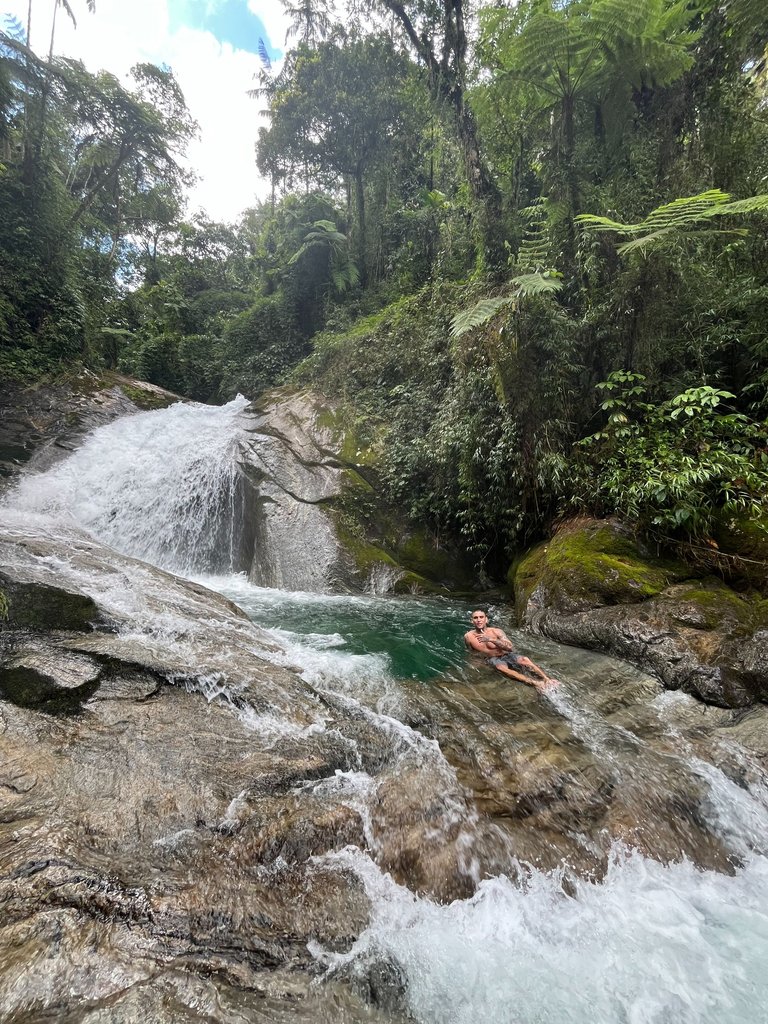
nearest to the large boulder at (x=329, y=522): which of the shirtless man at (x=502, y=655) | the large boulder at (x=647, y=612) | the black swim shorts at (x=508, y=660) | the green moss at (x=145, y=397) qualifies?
the large boulder at (x=647, y=612)

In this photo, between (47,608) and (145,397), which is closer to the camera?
(47,608)

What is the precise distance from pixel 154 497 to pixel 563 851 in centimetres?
1069

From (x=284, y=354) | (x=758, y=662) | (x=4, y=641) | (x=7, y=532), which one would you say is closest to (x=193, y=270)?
(x=284, y=354)

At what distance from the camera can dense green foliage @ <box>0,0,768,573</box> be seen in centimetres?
736

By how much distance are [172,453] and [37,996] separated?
467 inches

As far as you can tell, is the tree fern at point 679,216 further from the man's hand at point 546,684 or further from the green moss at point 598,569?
the man's hand at point 546,684

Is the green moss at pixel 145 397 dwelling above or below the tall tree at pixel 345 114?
below

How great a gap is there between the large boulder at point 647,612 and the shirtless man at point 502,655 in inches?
44.5

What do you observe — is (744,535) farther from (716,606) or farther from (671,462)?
(671,462)

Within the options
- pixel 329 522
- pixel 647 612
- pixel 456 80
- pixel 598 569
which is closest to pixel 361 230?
pixel 456 80

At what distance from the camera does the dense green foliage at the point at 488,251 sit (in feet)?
24.1

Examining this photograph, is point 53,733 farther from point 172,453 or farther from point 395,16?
point 395,16

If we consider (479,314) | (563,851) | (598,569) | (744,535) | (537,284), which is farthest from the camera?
(479,314)

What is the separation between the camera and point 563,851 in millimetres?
3406
